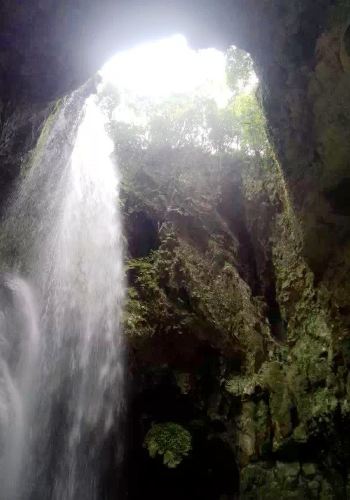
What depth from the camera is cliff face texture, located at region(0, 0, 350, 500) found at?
5.33 metres

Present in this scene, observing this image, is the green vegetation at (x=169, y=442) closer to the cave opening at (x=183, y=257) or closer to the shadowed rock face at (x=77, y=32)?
the cave opening at (x=183, y=257)

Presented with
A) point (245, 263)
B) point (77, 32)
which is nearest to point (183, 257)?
point (245, 263)

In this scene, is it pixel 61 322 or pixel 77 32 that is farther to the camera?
pixel 61 322

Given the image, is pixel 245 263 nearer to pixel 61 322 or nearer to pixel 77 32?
pixel 61 322

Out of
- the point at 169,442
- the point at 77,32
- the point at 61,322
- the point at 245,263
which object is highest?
the point at 77,32

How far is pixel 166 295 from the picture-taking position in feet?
27.9

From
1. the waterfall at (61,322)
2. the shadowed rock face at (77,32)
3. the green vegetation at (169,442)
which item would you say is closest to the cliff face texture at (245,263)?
the shadowed rock face at (77,32)

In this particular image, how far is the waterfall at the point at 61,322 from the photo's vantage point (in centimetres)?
735

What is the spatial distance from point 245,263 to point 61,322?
4381 millimetres

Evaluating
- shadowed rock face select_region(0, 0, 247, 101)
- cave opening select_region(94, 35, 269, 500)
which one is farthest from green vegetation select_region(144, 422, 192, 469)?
shadowed rock face select_region(0, 0, 247, 101)

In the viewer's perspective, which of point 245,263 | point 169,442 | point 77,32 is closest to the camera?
point 77,32

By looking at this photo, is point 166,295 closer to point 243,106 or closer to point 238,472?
point 238,472

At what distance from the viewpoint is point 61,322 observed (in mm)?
8852

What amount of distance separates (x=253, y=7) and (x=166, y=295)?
5529 millimetres
